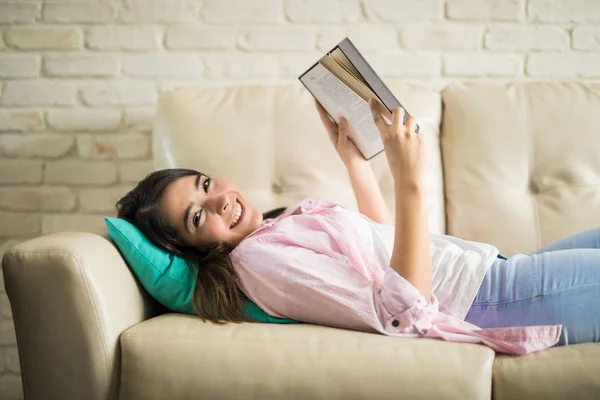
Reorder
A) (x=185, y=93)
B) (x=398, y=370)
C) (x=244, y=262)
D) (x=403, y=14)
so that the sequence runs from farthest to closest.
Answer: (x=403, y=14), (x=185, y=93), (x=244, y=262), (x=398, y=370)

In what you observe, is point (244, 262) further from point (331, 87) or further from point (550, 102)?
point (550, 102)

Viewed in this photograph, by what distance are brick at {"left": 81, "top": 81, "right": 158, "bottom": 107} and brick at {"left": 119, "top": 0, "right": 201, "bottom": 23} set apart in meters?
0.21

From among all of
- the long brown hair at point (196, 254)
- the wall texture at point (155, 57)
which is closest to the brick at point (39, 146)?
the wall texture at point (155, 57)

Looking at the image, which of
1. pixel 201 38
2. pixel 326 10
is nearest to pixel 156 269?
pixel 201 38

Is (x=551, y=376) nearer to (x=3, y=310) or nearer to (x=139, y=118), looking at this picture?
(x=139, y=118)

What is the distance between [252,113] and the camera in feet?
5.23

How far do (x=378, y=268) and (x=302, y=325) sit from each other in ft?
0.65

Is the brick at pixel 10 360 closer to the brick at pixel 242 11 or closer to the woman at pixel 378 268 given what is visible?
the woman at pixel 378 268

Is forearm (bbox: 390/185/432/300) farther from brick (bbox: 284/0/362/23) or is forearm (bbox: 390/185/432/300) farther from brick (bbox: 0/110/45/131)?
brick (bbox: 0/110/45/131)

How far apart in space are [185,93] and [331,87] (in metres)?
0.54

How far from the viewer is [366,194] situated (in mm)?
1454

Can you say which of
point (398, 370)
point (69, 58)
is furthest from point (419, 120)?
point (69, 58)

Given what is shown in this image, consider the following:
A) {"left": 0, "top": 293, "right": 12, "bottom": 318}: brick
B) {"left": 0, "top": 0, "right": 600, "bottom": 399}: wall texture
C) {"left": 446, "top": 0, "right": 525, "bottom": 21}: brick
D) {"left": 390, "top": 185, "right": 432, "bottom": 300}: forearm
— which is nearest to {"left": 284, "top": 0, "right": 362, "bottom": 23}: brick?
{"left": 0, "top": 0, "right": 600, "bottom": 399}: wall texture

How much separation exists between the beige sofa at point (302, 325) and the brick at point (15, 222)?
603mm
